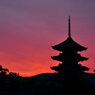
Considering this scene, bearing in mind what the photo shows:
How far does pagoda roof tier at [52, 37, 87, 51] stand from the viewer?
129 ft

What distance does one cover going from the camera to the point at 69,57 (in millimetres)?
39188

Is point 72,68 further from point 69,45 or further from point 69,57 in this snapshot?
point 69,45

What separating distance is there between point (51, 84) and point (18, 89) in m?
7.08

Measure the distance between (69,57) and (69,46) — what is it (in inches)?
77.3

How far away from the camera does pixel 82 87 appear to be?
103 feet

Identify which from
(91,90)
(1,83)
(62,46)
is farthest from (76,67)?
(1,83)

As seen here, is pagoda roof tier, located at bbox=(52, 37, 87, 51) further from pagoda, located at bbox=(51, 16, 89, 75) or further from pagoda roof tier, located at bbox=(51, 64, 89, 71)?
pagoda roof tier, located at bbox=(51, 64, 89, 71)

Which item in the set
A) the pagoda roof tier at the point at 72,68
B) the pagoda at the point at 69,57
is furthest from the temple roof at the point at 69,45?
A: the pagoda roof tier at the point at 72,68

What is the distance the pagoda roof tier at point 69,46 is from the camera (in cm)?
3924

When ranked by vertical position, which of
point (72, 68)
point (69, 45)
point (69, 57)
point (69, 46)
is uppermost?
point (69, 45)

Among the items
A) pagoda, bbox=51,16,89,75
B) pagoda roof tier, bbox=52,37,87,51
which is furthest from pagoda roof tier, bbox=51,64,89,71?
pagoda roof tier, bbox=52,37,87,51

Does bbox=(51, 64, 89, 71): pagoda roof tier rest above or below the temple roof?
below

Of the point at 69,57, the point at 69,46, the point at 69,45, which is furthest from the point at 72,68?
the point at 69,45

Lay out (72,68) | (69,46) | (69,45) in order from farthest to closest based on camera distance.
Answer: (69,45) → (69,46) → (72,68)
